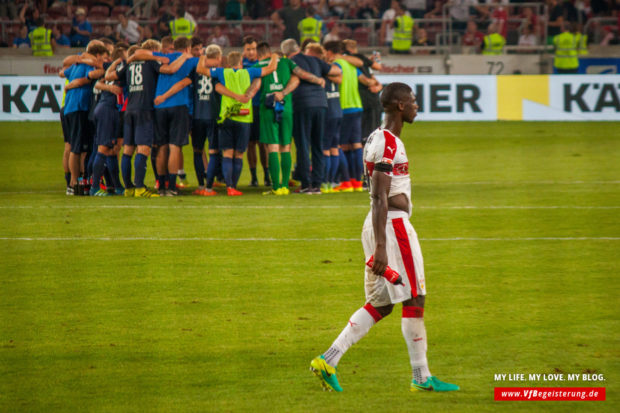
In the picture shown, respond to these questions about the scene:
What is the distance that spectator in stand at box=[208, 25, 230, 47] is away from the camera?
30.5m

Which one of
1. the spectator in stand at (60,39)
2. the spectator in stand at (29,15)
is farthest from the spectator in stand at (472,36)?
the spectator in stand at (29,15)

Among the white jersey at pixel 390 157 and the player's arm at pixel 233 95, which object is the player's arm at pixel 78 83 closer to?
the player's arm at pixel 233 95

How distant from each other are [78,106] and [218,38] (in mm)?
15882

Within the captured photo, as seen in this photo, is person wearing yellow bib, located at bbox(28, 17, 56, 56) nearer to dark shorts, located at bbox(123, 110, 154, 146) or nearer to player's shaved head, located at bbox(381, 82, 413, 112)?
dark shorts, located at bbox(123, 110, 154, 146)

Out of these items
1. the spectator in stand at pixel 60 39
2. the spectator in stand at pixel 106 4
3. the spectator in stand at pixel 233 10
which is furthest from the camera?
the spectator in stand at pixel 106 4

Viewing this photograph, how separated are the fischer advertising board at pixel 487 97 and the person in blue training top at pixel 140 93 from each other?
1212 cm

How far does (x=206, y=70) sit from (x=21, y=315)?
25.1ft

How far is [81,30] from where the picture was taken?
30.4 meters

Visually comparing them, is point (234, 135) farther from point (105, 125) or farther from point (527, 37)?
point (527, 37)

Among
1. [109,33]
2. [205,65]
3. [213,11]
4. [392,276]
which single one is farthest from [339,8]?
[392,276]

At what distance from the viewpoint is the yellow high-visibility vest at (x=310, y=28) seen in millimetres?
28688

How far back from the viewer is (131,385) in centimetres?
598

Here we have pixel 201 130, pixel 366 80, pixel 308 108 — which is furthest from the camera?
pixel 366 80

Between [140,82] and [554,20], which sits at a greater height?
[554,20]
